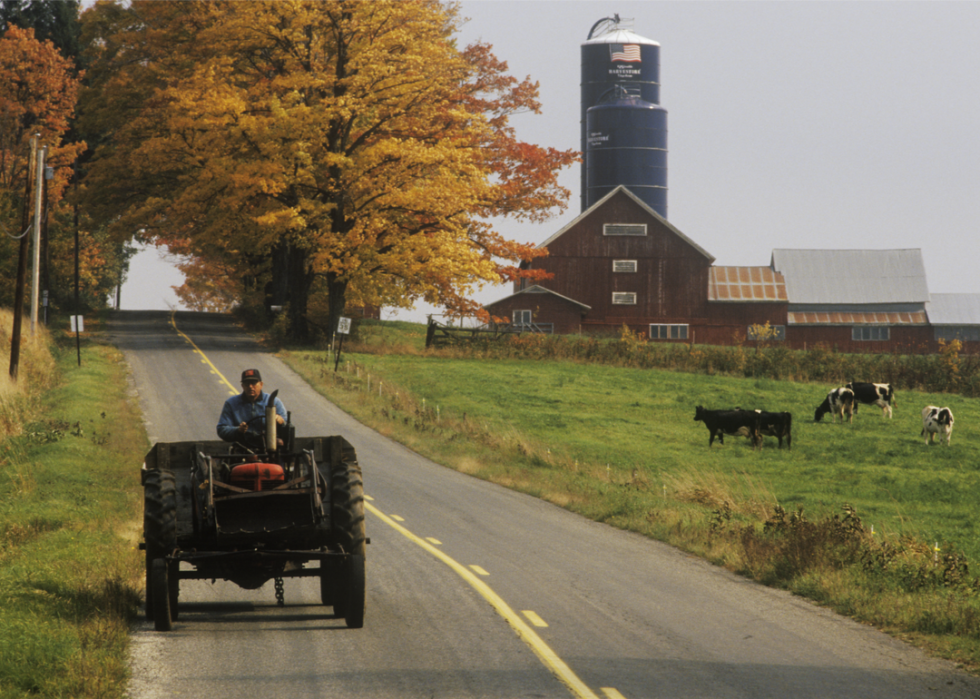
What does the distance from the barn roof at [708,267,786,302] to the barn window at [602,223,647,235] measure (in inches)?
229

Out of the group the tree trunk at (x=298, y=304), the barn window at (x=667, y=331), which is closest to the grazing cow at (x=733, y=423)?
the tree trunk at (x=298, y=304)

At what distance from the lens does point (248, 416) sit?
10930 mm

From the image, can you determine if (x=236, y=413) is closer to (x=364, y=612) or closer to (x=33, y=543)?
(x=364, y=612)

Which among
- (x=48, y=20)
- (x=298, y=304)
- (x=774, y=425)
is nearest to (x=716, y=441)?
(x=774, y=425)

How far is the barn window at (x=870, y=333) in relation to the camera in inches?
3046

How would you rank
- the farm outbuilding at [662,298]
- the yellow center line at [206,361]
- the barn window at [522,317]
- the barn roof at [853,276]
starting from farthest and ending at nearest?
1. the barn roof at [853,276]
2. the farm outbuilding at [662,298]
3. the barn window at [522,317]
4. the yellow center line at [206,361]

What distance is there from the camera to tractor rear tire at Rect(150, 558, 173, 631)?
31.8 ft

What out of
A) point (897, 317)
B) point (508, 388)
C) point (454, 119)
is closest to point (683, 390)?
point (508, 388)

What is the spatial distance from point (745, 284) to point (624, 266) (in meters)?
8.97

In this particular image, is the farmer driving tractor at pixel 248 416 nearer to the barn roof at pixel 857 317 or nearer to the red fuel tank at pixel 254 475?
the red fuel tank at pixel 254 475

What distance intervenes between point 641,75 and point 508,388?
100965 millimetres

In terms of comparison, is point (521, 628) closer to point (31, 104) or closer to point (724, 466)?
point (724, 466)

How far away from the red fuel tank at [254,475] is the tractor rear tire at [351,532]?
564 mm

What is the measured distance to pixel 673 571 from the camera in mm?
14125
